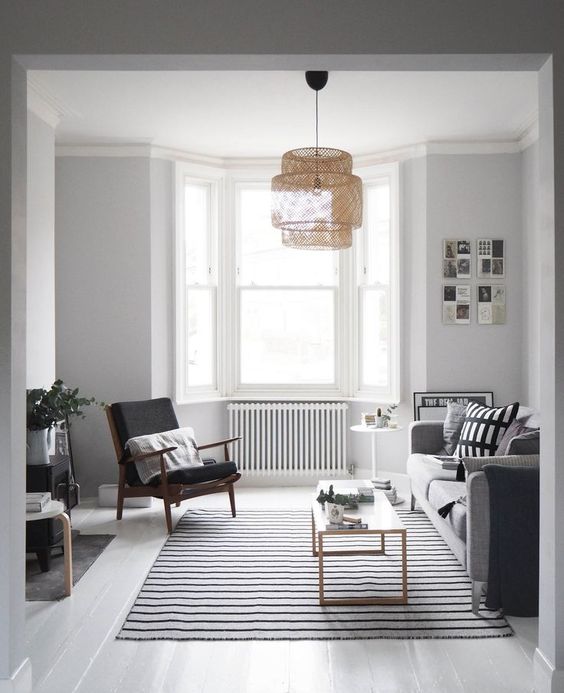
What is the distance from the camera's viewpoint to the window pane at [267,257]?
6.62 meters

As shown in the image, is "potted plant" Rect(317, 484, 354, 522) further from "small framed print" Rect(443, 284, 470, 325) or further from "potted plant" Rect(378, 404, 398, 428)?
"small framed print" Rect(443, 284, 470, 325)

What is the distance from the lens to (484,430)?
4.86 metres

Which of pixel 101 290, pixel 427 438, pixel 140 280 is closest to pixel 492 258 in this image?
pixel 427 438

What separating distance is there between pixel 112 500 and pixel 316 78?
140 inches

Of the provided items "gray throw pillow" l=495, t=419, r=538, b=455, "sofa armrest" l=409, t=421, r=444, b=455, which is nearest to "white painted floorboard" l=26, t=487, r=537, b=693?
"gray throw pillow" l=495, t=419, r=538, b=455

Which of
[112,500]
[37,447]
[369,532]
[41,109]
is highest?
[41,109]

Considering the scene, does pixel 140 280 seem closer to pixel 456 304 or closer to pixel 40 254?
pixel 40 254

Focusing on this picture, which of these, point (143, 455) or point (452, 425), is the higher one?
point (452, 425)

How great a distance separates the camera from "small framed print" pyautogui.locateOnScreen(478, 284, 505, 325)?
19.6 feet

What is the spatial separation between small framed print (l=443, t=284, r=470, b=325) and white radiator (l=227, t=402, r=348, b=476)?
4.01 ft

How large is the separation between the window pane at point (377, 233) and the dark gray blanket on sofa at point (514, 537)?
3175mm

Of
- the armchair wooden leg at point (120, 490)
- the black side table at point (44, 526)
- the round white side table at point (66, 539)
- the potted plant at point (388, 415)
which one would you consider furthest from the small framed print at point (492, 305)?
the round white side table at point (66, 539)

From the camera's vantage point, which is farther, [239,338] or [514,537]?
[239,338]

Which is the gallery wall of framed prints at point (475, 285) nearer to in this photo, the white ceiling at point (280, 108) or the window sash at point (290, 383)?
the white ceiling at point (280, 108)
